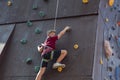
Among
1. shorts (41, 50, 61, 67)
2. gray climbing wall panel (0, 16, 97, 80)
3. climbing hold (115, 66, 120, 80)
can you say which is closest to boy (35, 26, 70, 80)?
shorts (41, 50, 61, 67)

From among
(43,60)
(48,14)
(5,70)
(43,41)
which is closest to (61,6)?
(48,14)

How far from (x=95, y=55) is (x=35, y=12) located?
192cm

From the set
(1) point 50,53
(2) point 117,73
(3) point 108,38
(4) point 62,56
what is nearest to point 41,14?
(1) point 50,53

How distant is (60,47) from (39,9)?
118 cm

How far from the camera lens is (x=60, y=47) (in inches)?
278

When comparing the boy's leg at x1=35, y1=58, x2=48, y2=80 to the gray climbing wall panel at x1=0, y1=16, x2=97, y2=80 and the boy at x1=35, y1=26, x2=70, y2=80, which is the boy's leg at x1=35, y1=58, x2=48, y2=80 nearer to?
the boy at x1=35, y1=26, x2=70, y2=80

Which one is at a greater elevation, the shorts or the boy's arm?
the boy's arm

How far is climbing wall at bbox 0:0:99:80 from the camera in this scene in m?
6.70

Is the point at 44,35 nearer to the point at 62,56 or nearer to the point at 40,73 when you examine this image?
the point at 62,56


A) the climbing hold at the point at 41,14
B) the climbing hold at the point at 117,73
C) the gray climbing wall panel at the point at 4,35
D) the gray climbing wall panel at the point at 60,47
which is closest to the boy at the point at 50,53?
the gray climbing wall panel at the point at 60,47

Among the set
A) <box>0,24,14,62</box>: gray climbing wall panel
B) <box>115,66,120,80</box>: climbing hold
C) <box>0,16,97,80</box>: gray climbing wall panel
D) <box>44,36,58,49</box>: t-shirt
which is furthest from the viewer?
<box>0,24,14,62</box>: gray climbing wall panel

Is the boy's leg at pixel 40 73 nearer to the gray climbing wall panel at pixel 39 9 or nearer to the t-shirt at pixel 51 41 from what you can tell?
the t-shirt at pixel 51 41

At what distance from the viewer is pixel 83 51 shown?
265 inches

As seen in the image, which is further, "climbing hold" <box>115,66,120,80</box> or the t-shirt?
"climbing hold" <box>115,66,120,80</box>
